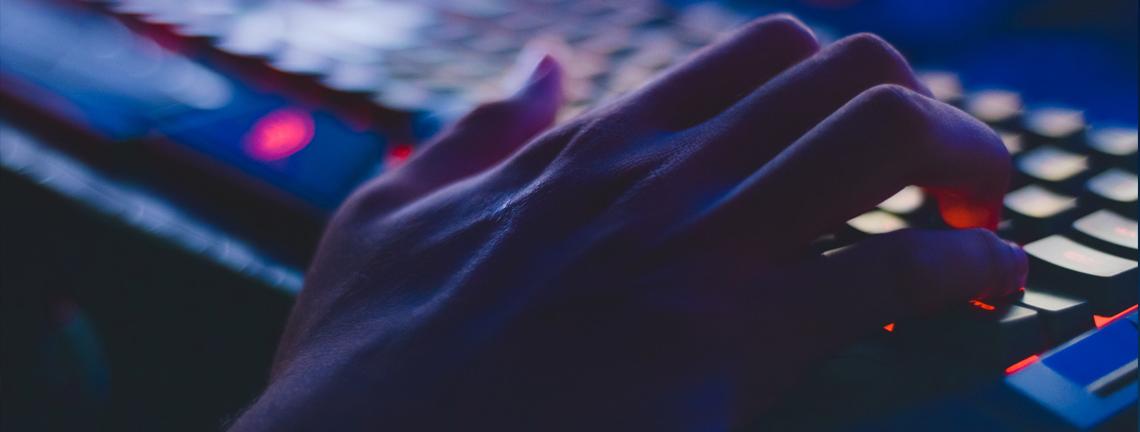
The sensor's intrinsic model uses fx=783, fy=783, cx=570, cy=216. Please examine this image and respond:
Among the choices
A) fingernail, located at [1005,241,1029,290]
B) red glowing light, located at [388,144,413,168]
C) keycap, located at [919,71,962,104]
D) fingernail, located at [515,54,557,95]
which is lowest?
red glowing light, located at [388,144,413,168]

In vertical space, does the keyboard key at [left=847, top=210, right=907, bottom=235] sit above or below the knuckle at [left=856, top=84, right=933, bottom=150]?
below

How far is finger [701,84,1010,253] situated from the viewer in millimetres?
408

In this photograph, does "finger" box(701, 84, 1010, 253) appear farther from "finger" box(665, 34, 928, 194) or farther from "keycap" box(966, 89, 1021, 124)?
"keycap" box(966, 89, 1021, 124)

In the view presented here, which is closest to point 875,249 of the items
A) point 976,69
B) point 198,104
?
point 976,69

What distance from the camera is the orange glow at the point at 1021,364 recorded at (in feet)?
1.24

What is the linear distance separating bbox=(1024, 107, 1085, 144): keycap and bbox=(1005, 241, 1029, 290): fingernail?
0.14 meters

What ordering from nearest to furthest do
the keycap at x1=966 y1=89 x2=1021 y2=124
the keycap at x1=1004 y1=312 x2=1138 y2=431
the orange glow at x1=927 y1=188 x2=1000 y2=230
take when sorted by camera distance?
the keycap at x1=1004 y1=312 x2=1138 y2=431 < the orange glow at x1=927 y1=188 x2=1000 y2=230 < the keycap at x1=966 y1=89 x2=1021 y2=124

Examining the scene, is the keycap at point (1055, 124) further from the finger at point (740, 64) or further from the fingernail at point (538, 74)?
the fingernail at point (538, 74)

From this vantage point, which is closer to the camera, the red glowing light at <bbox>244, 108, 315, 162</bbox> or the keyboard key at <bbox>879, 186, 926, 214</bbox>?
the keyboard key at <bbox>879, 186, 926, 214</bbox>

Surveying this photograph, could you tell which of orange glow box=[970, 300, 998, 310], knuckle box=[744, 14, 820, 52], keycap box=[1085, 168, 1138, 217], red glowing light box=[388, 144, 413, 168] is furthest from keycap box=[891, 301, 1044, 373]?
red glowing light box=[388, 144, 413, 168]

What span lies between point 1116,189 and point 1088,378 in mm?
166

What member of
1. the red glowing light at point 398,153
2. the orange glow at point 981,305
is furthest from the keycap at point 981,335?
the red glowing light at point 398,153

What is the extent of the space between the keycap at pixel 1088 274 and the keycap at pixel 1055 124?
12 centimetres

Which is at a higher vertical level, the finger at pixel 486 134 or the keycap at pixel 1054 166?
the keycap at pixel 1054 166
